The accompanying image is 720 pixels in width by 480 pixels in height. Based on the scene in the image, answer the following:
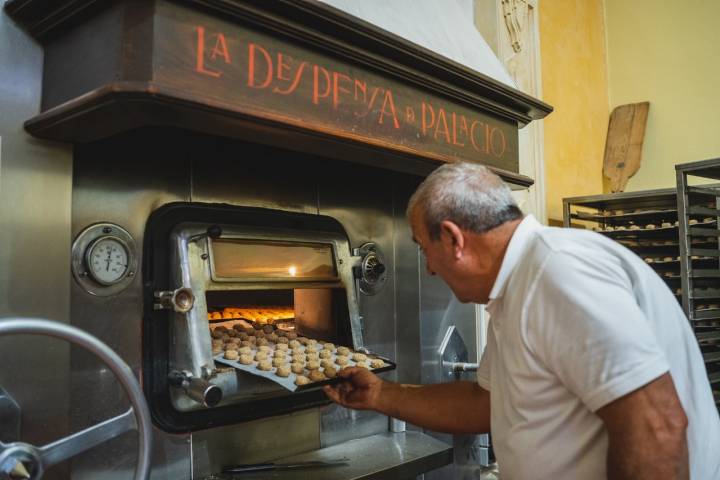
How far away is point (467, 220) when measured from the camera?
4.92 feet

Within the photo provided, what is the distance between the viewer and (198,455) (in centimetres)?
212

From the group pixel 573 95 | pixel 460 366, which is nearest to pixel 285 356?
pixel 460 366

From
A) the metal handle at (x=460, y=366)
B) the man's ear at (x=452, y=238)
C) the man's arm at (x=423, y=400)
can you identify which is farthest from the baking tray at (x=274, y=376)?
the metal handle at (x=460, y=366)

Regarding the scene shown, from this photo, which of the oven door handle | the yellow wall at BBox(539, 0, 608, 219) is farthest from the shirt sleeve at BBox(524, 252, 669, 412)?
the yellow wall at BBox(539, 0, 608, 219)

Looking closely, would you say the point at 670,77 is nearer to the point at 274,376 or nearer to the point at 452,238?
the point at 452,238

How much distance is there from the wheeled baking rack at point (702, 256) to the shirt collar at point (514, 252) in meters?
2.44

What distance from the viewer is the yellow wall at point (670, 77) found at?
4.62 m

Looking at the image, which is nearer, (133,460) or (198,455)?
(133,460)

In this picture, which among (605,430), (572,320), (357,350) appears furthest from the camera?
(357,350)

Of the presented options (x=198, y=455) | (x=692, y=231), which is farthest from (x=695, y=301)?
(x=198, y=455)

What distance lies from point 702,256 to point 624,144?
1.76 meters

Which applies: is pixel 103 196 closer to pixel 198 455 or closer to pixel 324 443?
pixel 198 455

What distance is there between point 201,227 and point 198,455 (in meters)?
0.83

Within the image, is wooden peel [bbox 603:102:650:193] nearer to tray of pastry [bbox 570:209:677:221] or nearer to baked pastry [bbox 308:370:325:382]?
tray of pastry [bbox 570:209:677:221]
